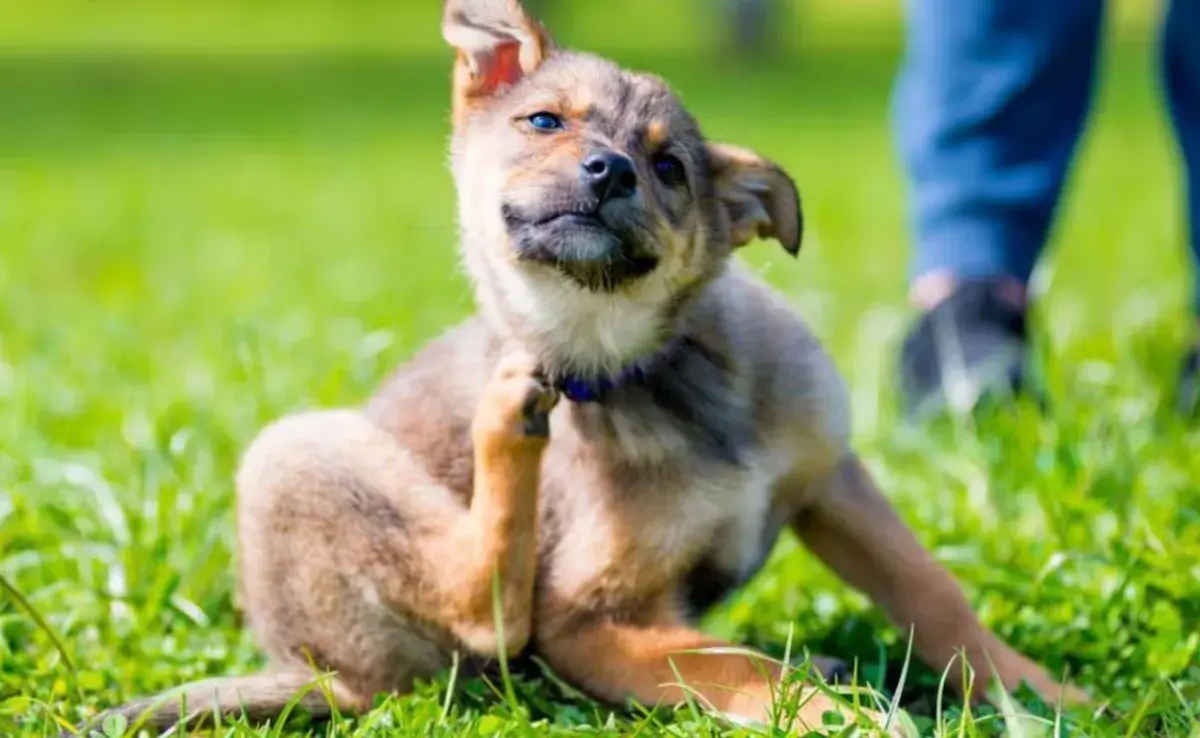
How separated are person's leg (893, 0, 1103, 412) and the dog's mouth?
202 centimetres

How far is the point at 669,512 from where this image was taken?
122 inches

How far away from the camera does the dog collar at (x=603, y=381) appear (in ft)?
10.7

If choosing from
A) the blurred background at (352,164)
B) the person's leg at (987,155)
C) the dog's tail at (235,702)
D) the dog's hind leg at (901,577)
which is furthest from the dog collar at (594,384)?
the person's leg at (987,155)

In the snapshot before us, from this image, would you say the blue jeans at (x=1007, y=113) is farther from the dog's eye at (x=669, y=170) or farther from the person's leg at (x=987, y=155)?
the dog's eye at (x=669, y=170)

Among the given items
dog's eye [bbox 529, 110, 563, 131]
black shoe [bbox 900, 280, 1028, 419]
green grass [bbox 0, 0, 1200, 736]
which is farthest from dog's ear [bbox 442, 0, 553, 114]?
black shoe [bbox 900, 280, 1028, 419]

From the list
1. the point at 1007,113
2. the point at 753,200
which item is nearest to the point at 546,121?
the point at 753,200

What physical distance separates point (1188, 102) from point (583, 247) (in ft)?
9.25

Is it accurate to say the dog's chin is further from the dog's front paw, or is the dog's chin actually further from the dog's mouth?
the dog's front paw

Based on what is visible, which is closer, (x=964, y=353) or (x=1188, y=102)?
(x=964, y=353)

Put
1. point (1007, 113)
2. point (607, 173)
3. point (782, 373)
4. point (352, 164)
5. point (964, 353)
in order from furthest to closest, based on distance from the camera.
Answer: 1. point (352, 164)
2. point (1007, 113)
3. point (964, 353)
4. point (782, 373)
5. point (607, 173)

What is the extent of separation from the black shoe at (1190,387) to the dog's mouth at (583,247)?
93.1 inches

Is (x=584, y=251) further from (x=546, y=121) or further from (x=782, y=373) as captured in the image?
(x=782, y=373)

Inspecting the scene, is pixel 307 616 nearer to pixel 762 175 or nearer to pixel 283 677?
pixel 283 677

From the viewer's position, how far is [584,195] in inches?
119
